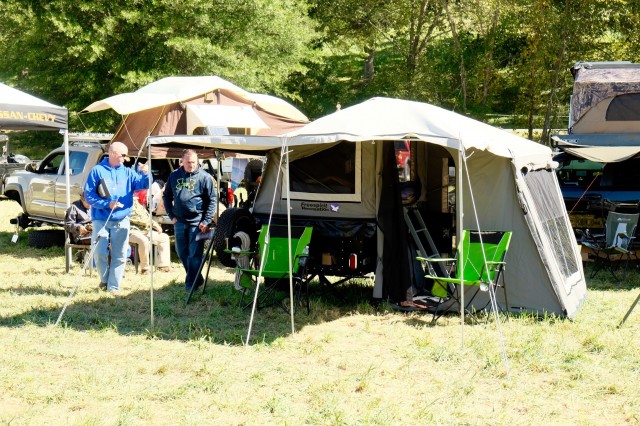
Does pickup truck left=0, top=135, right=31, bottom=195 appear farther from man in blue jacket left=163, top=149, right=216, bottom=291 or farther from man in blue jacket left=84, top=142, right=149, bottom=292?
man in blue jacket left=163, top=149, right=216, bottom=291

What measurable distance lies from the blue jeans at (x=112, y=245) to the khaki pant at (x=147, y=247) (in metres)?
1.16

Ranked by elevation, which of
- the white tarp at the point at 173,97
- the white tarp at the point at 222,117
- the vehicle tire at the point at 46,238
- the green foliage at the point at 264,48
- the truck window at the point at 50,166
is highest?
the green foliage at the point at 264,48

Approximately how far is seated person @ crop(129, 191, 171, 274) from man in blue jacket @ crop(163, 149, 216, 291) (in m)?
1.60

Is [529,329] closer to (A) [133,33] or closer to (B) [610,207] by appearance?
(B) [610,207]

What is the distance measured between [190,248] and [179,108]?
14.9ft

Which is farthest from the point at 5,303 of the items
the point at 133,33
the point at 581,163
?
the point at 133,33

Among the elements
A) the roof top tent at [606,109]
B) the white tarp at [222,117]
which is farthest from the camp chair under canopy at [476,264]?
the white tarp at [222,117]

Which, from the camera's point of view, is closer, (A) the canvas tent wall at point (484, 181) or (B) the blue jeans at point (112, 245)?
(A) the canvas tent wall at point (484, 181)

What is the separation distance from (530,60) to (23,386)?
1737 centimetres

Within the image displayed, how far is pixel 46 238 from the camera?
1302 centimetres

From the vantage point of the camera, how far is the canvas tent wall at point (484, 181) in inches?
298

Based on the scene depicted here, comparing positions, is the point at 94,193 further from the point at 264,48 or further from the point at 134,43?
the point at 264,48

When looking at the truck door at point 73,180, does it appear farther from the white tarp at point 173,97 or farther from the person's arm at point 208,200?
the person's arm at point 208,200

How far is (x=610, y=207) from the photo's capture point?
11070mm
